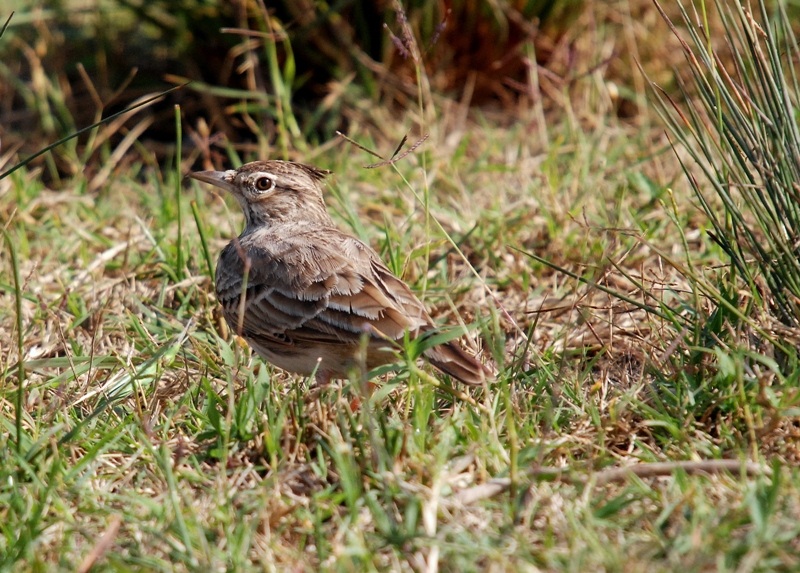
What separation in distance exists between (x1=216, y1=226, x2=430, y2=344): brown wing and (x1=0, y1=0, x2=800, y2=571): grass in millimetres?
266

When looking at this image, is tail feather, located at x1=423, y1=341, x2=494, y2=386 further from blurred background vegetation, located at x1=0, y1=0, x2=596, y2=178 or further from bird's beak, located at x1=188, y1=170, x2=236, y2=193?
blurred background vegetation, located at x1=0, y1=0, x2=596, y2=178

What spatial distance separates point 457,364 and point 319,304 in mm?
843

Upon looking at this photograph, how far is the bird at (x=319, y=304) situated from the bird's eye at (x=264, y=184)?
3 cm

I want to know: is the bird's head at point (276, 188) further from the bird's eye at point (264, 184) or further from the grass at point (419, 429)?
the grass at point (419, 429)

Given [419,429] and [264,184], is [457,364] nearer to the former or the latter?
[419,429]

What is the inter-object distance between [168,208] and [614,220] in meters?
2.67

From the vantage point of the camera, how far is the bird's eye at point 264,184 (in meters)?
5.53

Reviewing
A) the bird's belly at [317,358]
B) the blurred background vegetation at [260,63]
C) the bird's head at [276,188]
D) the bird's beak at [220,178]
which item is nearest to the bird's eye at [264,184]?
the bird's head at [276,188]

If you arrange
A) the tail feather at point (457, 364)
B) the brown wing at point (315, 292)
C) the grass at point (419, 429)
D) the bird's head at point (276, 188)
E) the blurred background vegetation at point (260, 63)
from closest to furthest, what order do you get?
1. the grass at point (419, 429)
2. the tail feather at point (457, 364)
3. the brown wing at point (315, 292)
4. the bird's head at point (276, 188)
5. the blurred background vegetation at point (260, 63)

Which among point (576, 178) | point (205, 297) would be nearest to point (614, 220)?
point (576, 178)

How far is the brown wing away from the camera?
439cm

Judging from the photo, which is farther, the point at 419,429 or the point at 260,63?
the point at 260,63

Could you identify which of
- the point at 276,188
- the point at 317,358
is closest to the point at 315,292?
the point at 317,358

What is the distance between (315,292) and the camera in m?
4.62
